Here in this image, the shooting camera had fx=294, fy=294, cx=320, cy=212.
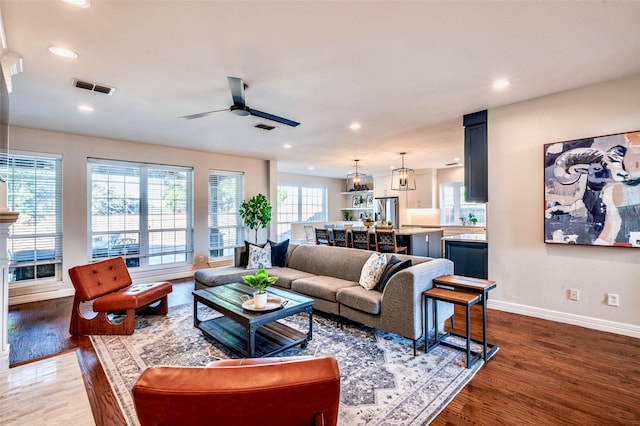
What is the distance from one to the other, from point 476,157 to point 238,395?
14.1ft

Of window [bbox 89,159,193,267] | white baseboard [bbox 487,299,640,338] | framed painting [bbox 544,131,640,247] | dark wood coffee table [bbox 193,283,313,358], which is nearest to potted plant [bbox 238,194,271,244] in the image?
window [bbox 89,159,193,267]

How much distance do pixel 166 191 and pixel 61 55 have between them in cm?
379

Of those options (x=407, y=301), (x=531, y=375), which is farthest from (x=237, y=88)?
(x=531, y=375)

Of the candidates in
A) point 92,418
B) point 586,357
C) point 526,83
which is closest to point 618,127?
point 526,83

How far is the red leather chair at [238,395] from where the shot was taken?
2.82 feet

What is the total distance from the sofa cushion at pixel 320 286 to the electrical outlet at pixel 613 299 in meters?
2.72

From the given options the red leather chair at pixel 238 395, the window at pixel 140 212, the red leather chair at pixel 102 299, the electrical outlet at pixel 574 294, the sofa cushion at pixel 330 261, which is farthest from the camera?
the window at pixel 140 212

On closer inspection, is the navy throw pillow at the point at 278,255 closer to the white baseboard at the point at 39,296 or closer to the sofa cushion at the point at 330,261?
the sofa cushion at the point at 330,261

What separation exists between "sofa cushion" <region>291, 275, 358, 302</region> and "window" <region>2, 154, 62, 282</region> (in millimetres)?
4235

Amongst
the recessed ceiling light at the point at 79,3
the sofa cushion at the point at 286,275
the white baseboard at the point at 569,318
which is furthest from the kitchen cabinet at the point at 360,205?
the recessed ceiling light at the point at 79,3

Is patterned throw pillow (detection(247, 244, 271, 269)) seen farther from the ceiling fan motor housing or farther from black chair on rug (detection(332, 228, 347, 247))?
the ceiling fan motor housing

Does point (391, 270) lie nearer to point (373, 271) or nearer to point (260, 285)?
point (373, 271)

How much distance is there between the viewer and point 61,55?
256 cm

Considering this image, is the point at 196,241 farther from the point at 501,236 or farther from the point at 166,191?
the point at 501,236
